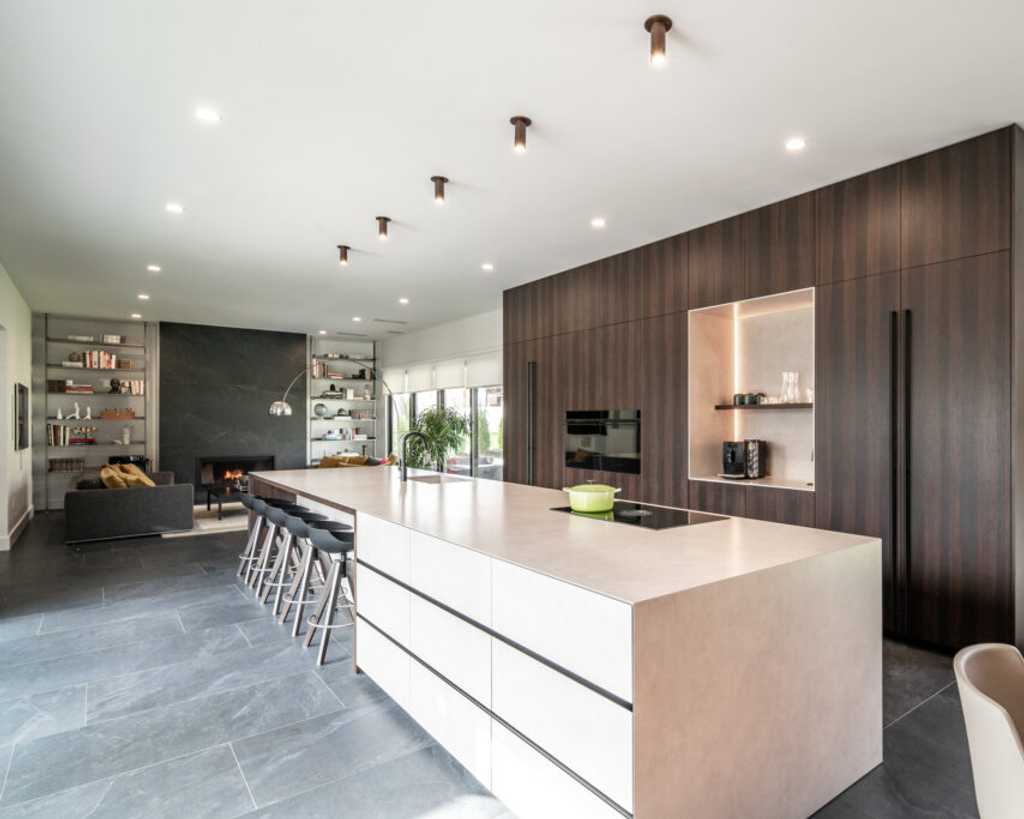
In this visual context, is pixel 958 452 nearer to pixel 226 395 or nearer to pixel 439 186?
pixel 439 186

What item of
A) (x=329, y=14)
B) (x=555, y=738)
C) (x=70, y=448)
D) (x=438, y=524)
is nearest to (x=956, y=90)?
(x=329, y=14)

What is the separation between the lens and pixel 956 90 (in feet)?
9.15

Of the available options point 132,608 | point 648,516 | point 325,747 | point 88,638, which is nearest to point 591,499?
point 648,516

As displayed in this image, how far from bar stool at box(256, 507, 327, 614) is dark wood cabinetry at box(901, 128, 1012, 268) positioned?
3.86 metres

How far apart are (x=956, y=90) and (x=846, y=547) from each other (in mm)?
2242

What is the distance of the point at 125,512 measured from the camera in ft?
21.0

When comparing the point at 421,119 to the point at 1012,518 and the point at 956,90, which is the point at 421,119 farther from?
the point at 1012,518

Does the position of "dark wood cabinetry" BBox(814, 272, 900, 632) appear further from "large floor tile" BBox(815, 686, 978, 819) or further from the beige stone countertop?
the beige stone countertop

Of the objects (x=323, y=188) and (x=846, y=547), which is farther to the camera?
(x=323, y=188)

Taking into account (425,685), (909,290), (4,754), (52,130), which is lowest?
(4,754)

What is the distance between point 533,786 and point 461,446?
713cm

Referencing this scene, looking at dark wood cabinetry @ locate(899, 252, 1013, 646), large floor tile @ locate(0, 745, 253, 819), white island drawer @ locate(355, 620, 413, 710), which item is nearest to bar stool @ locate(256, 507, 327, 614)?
white island drawer @ locate(355, 620, 413, 710)

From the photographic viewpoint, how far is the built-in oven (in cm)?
528

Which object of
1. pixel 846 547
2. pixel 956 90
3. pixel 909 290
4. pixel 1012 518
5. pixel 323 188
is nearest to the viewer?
pixel 846 547
